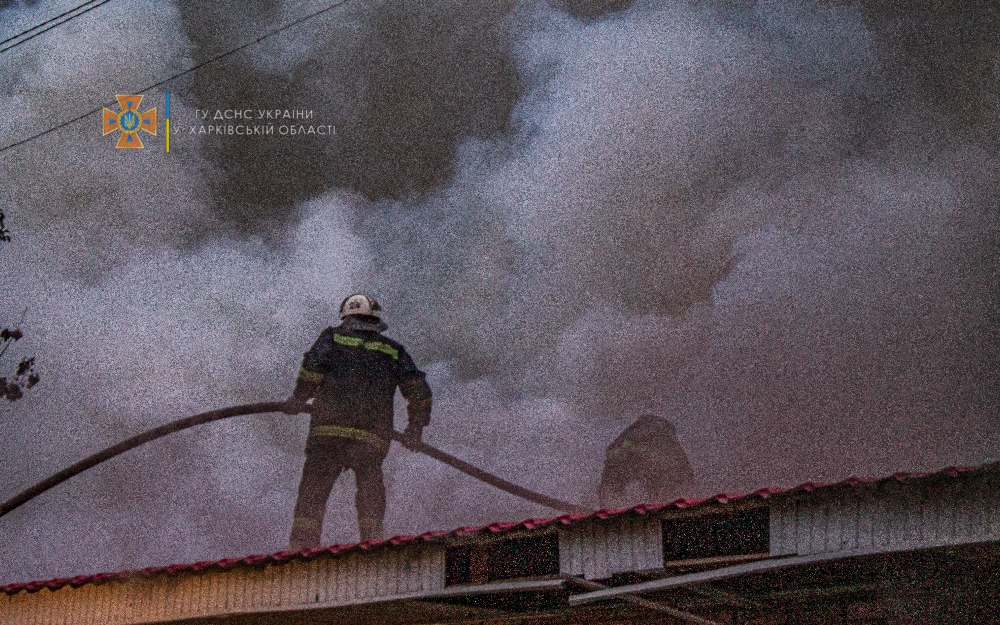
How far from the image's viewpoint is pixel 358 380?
1176 centimetres

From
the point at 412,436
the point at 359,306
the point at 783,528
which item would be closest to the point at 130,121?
the point at 359,306

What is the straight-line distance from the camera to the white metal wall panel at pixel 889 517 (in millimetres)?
5961

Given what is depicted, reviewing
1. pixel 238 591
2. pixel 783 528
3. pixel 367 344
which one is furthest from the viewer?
pixel 367 344

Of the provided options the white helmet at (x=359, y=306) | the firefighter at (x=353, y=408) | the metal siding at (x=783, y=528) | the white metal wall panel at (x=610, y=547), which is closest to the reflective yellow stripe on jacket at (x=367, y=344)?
the firefighter at (x=353, y=408)

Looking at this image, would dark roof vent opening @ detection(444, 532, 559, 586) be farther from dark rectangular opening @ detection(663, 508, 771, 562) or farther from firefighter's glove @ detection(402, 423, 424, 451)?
firefighter's glove @ detection(402, 423, 424, 451)

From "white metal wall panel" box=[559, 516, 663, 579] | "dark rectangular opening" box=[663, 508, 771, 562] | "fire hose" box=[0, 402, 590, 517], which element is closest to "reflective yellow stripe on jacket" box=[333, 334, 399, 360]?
"fire hose" box=[0, 402, 590, 517]

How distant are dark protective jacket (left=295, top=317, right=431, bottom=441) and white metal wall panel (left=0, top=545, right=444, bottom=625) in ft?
10.4

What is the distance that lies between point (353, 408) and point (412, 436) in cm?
78

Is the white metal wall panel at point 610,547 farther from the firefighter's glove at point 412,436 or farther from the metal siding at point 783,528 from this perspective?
the firefighter's glove at point 412,436

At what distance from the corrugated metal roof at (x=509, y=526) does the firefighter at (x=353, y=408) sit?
2420 millimetres

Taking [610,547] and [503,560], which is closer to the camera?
[610,547]

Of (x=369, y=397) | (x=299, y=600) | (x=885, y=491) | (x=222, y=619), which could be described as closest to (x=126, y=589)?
(x=222, y=619)

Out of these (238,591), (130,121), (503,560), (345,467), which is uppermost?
(130,121)

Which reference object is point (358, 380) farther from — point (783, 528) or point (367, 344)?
point (783, 528)
